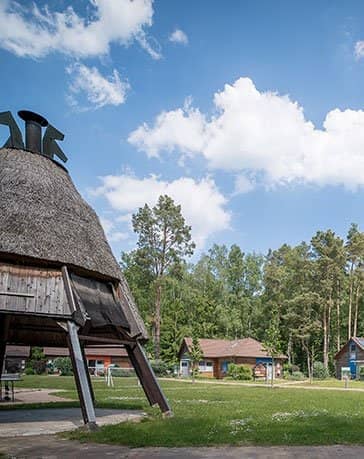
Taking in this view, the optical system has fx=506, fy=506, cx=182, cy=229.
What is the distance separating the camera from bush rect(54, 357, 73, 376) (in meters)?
50.6

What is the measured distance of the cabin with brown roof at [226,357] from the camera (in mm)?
56125

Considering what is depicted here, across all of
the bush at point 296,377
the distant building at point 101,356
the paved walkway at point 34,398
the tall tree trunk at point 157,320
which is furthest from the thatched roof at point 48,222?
the bush at point 296,377

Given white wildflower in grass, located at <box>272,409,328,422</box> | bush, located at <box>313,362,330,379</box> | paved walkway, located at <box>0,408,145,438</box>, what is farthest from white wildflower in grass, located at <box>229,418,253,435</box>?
bush, located at <box>313,362,330,379</box>

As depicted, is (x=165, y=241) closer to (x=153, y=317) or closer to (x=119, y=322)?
(x=153, y=317)

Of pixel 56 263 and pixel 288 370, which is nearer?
pixel 56 263

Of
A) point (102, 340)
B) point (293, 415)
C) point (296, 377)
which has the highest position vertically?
point (102, 340)

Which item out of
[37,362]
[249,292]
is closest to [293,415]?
[37,362]

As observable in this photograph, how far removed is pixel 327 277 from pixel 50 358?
3351 centimetres

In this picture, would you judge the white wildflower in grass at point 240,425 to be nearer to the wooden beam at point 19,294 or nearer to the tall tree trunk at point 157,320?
the wooden beam at point 19,294

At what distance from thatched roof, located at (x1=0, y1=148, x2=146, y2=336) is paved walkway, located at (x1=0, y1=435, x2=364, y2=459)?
427cm

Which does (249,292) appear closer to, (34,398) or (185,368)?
(185,368)

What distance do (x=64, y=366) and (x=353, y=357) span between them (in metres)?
30.8

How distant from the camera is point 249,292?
7656cm

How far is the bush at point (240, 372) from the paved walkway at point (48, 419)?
123 feet
